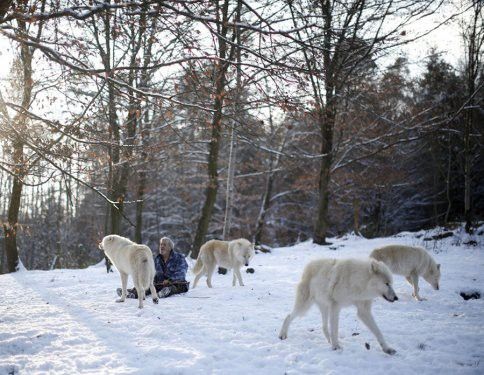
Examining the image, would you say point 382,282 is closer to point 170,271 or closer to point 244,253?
point 244,253

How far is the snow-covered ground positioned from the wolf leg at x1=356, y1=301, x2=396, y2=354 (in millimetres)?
88

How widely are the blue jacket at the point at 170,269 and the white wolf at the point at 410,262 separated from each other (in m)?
4.33

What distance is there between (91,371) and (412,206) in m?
28.8

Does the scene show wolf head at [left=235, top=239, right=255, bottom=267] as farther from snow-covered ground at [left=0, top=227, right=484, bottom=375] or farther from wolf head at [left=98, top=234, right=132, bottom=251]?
wolf head at [left=98, top=234, right=132, bottom=251]

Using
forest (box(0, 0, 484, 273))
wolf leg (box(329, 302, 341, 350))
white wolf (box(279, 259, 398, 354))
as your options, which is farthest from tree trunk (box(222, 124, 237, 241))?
wolf leg (box(329, 302, 341, 350))

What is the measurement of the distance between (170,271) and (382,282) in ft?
17.5

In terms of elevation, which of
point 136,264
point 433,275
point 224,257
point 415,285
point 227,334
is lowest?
point 227,334

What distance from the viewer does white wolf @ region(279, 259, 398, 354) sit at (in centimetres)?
429

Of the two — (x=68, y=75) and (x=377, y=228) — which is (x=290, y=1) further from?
(x=377, y=228)

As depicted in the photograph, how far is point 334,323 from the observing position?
4.37 meters

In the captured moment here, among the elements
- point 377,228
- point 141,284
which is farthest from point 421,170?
point 141,284

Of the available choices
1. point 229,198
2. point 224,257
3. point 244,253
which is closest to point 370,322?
point 244,253

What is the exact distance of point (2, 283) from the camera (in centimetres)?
1033

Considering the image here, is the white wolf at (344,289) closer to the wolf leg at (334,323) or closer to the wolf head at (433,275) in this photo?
the wolf leg at (334,323)
